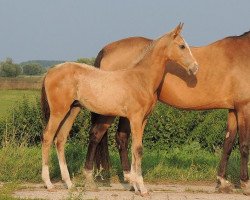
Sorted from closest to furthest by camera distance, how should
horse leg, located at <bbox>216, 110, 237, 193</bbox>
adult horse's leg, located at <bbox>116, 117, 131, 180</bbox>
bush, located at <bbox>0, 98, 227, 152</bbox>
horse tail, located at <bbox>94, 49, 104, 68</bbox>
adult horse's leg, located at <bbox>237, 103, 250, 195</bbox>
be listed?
adult horse's leg, located at <bbox>237, 103, 250, 195</bbox> → horse leg, located at <bbox>216, 110, 237, 193</bbox> → adult horse's leg, located at <bbox>116, 117, 131, 180</bbox> → horse tail, located at <bbox>94, 49, 104, 68</bbox> → bush, located at <bbox>0, 98, 227, 152</bbox>

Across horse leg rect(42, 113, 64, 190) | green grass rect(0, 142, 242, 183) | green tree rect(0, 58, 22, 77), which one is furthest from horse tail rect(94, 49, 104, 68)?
green tree rect(0, 58, 22, 77)

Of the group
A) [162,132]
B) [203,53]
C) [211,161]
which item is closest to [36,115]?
[162,132]

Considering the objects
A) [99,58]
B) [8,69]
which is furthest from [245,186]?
[8,69]

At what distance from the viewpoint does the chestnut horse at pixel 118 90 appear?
6.79 m

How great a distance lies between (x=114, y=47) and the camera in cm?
809

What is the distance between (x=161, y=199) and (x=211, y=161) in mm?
3699

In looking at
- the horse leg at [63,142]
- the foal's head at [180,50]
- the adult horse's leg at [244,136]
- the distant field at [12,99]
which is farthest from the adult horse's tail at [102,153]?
the distant field at [12,99]

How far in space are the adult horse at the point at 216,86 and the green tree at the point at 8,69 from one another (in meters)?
71.8

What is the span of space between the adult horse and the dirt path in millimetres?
342

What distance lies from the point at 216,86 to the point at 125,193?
205 cm

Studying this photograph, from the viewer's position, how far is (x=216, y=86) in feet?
25.2

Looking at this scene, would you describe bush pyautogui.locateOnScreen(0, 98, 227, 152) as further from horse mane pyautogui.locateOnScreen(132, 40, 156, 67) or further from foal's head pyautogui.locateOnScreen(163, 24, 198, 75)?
foal's head pyautogui.locateOnScreen(163, 24, 198, 75)

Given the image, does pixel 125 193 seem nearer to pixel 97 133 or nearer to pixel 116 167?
pixel 97 133

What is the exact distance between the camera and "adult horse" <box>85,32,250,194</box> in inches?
296
